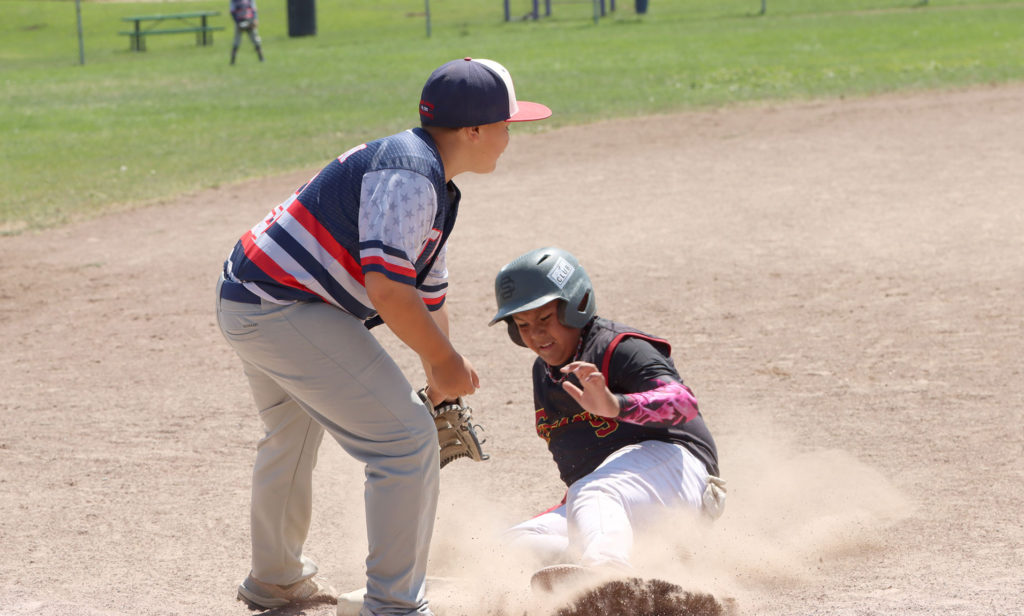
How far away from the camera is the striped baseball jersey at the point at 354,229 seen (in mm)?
2971

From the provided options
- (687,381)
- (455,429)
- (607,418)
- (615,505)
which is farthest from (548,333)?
(687,381)

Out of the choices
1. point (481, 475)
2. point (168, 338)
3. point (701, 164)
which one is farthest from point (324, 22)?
point (481, 475)

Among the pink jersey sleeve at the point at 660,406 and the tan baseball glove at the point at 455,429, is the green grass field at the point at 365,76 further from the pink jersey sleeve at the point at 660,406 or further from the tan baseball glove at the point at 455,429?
the pink jersey sleeve at the point at 660,406

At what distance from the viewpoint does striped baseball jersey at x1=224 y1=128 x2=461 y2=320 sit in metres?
2.97

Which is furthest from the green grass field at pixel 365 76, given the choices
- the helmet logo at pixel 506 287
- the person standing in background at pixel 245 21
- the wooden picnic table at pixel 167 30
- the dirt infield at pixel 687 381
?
the helmet logo at pixel 506 287

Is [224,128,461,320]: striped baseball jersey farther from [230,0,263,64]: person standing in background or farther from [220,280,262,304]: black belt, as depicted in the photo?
[230,0,263,64]: person standing in background

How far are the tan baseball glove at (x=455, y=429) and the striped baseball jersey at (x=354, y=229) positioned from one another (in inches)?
28.3

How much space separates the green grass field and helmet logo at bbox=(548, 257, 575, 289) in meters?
7.92

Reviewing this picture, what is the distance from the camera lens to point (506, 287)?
12.6ft

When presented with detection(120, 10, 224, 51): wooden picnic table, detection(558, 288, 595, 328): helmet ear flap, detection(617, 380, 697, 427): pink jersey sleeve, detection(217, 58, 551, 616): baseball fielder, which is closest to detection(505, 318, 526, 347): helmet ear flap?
detection(558, 288, 595, 328): helmet ear flap

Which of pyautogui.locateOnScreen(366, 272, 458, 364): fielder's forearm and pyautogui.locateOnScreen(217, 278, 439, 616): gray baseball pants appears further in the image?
pyautogui.locateOnScreen(217, 278, 439, 616): gray baseball pants

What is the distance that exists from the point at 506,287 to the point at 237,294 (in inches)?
37.2

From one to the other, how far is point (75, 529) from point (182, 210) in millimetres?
6770

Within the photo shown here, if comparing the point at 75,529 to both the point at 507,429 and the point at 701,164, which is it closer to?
the point at 507,429
